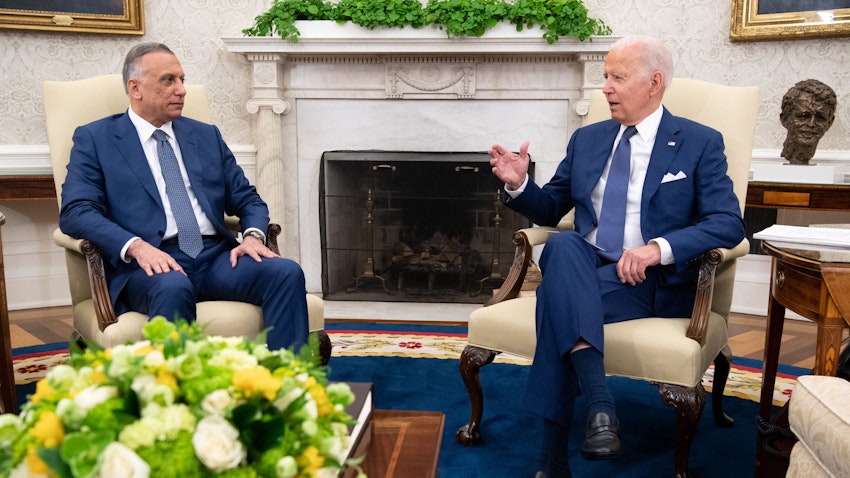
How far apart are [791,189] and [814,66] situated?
38.7 inches

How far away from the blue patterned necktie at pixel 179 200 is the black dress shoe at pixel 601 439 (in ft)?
4.68

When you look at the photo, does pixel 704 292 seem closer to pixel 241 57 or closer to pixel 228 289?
pixel 228 289

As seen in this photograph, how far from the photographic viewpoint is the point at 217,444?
2.51 ft

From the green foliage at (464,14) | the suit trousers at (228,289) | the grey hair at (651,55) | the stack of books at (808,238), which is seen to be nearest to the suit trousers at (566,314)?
the stack of books at (808,238)

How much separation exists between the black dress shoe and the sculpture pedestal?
2224 mm

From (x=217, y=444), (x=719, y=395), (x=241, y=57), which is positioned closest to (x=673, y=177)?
(x=719, y=395)

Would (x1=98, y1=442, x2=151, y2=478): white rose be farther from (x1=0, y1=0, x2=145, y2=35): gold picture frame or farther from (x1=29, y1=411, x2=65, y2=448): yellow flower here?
(x1=0, y1=0, x2=145, y2=35): gold picture frame

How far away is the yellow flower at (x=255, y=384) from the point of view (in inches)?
32.7

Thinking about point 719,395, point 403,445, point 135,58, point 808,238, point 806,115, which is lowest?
point 719,395

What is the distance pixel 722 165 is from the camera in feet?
7.63

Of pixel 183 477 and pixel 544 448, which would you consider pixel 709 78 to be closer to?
pixel 544 448

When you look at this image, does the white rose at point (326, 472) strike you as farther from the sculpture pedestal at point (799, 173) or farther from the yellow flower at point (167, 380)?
the sculpture pedestal at point (799, 173)

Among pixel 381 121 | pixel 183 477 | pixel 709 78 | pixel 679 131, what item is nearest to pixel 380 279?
pixel 381 121

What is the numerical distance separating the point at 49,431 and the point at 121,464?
0.11m
